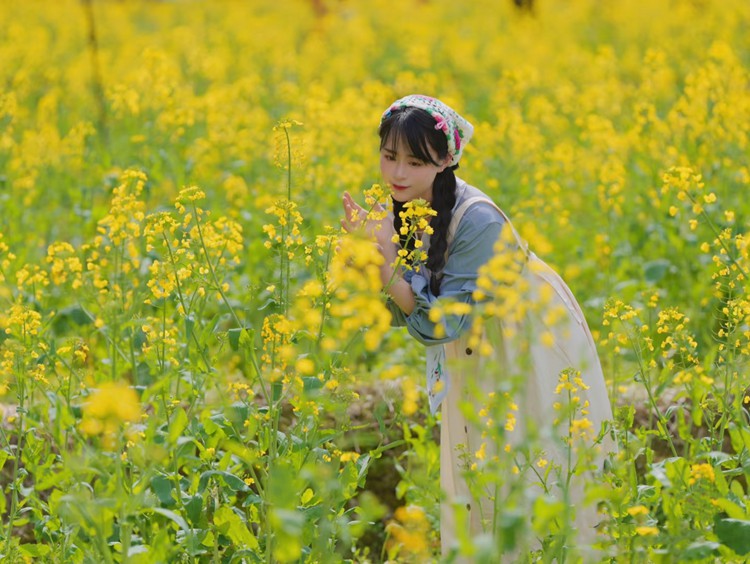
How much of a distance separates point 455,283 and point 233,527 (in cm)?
69

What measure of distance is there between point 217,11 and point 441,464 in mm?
13763

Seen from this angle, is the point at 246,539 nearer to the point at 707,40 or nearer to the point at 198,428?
the point at 198,428

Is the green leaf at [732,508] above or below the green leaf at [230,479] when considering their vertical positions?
above

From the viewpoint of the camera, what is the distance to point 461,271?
8.03ft

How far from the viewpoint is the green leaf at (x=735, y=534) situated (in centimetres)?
199

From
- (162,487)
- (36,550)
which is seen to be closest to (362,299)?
(162,487)

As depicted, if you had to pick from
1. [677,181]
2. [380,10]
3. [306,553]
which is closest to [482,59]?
[380,10]

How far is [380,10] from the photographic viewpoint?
1471 centimetres

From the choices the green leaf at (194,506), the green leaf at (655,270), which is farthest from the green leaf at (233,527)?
the green leaf at (655,270)

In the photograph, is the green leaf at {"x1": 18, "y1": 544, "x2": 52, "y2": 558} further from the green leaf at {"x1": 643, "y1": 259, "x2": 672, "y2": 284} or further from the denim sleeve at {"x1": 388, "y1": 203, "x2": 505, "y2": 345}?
the green leaf at {"x1": 643, "y1": 259, "x2": 672, "y2": 284}

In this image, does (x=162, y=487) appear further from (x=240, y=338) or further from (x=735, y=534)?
(x=735, y=534)

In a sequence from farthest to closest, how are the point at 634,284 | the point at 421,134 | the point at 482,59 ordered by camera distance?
the point at 482,59
the point at 634,284
the point at 421,134

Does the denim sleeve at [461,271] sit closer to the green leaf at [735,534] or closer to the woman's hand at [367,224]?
the woman's hand at [367,224]

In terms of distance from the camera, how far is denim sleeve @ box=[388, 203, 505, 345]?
2393 mm
